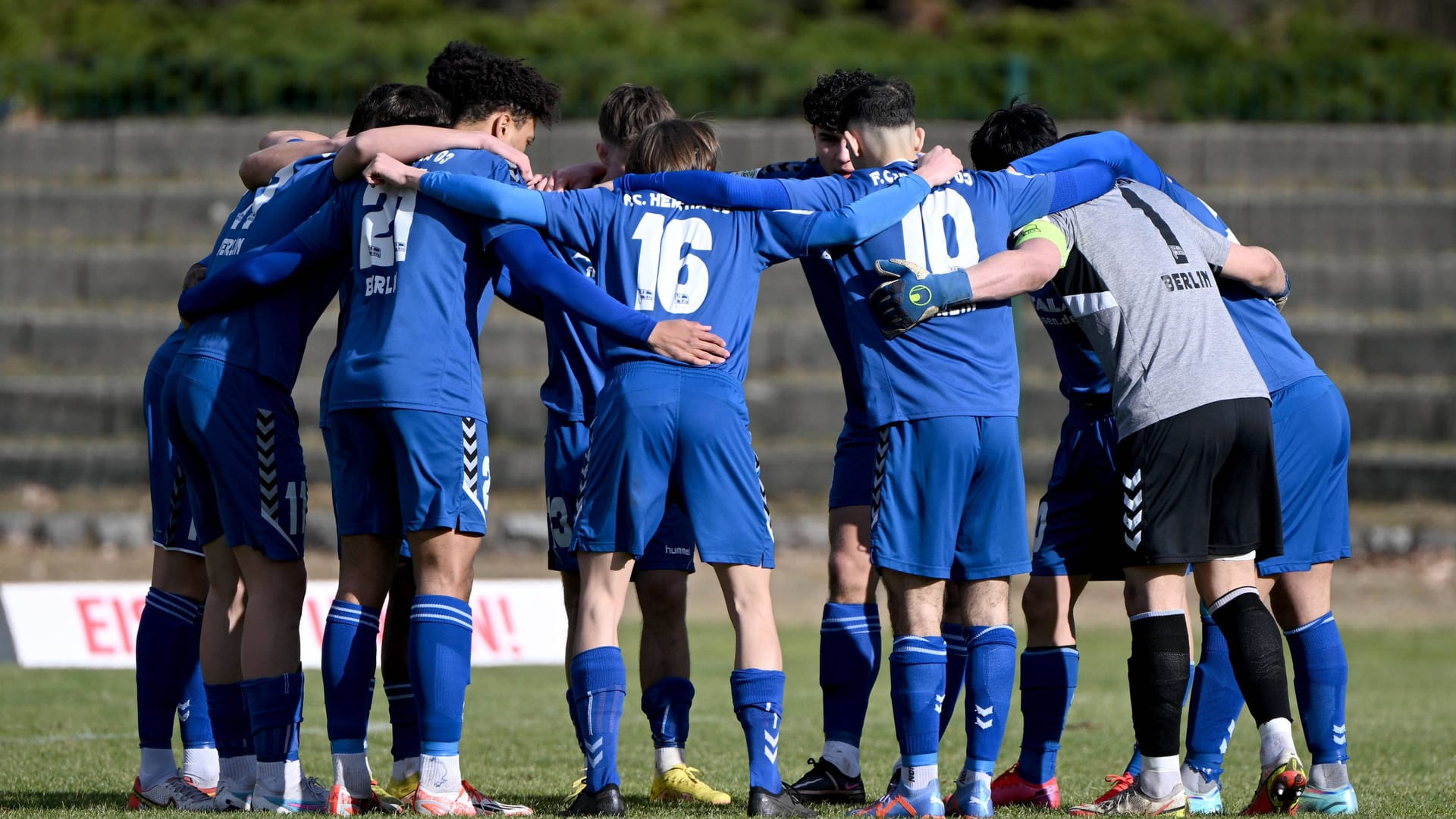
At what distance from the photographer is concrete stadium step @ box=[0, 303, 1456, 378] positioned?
58.0ft

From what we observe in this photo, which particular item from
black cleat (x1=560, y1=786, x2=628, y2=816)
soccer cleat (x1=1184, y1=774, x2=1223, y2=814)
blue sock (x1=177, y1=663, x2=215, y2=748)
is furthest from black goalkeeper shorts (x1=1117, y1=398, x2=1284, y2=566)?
blue sock (x1=177, y1=663, x2=215, y2=748)

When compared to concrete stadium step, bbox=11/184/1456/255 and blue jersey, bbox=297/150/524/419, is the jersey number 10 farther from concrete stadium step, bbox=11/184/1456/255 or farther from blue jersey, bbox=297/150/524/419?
concrete stadium step, bbox=11/184/1456/255

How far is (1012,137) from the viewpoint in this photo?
5.90 meters

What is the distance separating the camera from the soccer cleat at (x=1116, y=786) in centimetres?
550

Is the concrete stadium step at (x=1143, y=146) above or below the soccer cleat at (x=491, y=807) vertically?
above

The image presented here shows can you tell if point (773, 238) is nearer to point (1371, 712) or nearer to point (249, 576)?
point (249, 576)

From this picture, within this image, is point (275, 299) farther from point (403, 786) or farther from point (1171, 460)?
point (1171, 460)

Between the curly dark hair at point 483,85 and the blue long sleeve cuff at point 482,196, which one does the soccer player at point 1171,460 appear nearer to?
the blue long sleeve cuff at point 482,196

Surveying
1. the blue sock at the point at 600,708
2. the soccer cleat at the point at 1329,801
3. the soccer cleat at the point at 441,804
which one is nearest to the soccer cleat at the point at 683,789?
the blue sock at the point at 600,708

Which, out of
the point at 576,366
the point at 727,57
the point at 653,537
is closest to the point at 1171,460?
the point at 653,537

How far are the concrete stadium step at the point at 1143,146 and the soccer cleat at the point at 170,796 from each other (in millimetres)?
13884

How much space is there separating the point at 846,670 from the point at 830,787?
1.35ft

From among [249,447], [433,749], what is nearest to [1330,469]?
[433,749]

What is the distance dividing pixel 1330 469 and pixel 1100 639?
24.2ft
